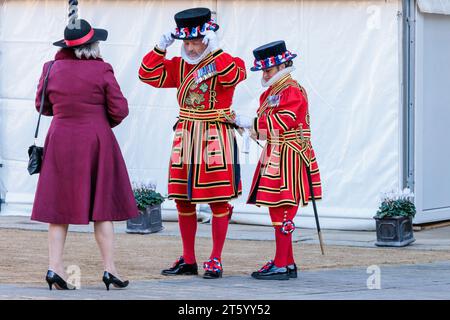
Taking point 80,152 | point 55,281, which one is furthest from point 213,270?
Result: point 80,152

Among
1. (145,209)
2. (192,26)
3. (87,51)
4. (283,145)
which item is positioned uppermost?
(192,26)

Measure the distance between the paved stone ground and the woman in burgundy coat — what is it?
28cm

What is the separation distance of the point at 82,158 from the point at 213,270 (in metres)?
1.60

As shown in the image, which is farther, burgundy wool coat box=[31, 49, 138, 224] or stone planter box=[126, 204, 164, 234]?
stone planter box=[126, 204, 164, 234]

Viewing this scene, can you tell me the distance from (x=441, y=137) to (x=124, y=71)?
12.6ft

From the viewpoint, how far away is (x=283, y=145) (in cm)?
934

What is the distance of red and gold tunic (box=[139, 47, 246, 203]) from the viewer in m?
9.33

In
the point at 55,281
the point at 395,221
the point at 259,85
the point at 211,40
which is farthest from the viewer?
the point at 259,85

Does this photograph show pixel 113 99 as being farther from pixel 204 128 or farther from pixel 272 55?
pixel 272 55

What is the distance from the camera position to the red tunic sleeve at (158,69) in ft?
31.0

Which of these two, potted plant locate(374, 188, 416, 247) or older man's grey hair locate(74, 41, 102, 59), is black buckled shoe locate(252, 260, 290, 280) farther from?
potted plant locate(374, 188, 416, 247)

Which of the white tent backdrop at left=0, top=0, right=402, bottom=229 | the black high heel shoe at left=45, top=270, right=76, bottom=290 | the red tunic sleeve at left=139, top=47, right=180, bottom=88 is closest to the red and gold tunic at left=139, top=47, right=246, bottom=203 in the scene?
the red tunic sleeve at left=139, top=47, right=180, bottom=88

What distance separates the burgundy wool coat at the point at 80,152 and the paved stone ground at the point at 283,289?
1.83 feet

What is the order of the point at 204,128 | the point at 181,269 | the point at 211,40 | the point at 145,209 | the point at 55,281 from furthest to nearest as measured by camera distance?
the point at 145,209, the point at 181,269, the point at 204,128, the point at 211,40, the point at 55,281
